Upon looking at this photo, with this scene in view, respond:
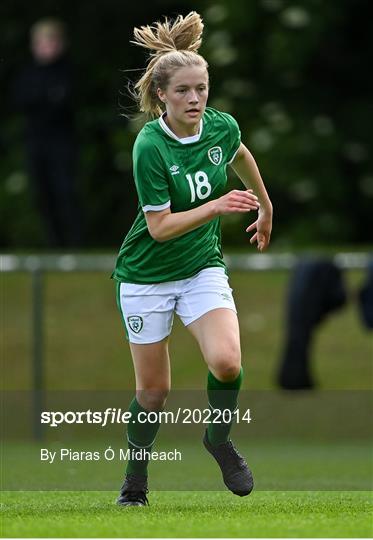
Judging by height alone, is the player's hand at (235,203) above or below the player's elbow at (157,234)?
above

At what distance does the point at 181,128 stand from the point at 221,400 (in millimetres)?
1290

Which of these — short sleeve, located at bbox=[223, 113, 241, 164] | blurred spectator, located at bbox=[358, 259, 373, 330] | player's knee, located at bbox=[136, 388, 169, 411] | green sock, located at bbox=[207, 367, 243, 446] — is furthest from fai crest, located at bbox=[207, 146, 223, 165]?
blurred spectator, located at bbox=[358, 259, 373, 330]

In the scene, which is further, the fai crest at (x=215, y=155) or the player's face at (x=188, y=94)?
the fai crest at (x=215, y=155)

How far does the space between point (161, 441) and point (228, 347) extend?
5.48 meters

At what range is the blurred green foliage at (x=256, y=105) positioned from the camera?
56.2ft

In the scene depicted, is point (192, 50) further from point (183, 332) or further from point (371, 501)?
point (183, 332)

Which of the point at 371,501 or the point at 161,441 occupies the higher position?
the point at 371,501

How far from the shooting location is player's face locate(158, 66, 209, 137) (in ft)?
25.0

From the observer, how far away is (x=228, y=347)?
25.0 feet

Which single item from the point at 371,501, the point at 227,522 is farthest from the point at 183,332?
the point at 227,522

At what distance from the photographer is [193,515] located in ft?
24.1

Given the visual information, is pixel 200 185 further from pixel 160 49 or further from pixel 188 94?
pixel 160 49

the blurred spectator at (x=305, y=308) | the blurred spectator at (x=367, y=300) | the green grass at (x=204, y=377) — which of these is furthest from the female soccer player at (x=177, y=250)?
the blurred spectator at (x=305, y=308)

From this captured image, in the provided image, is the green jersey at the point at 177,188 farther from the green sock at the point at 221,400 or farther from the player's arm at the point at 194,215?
the green sock at the point at 221,400
